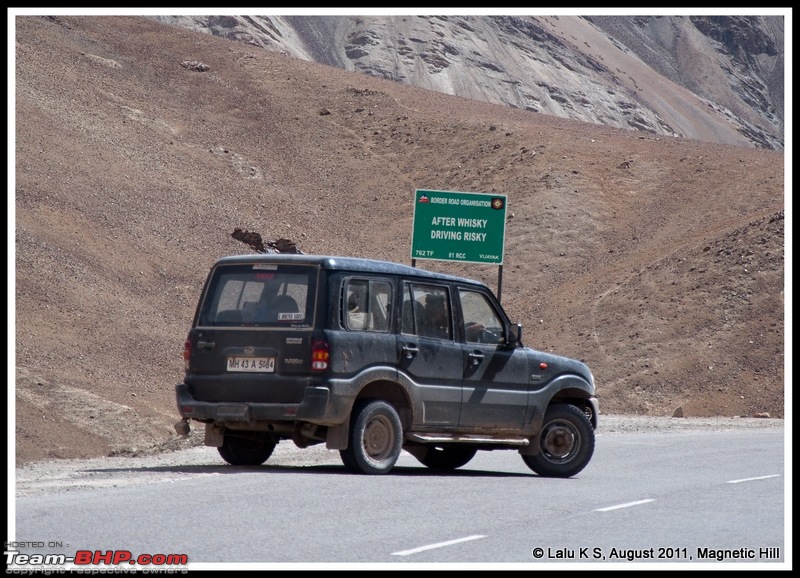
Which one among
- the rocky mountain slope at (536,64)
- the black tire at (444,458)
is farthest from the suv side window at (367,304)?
the rocky mountain slope at (536,64)

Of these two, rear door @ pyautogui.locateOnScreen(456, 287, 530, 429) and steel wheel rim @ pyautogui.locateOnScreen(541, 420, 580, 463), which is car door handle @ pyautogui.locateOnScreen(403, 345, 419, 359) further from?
steel wheel rim @ pyautogui.locateOnScreen(541, 420, 580, 463)

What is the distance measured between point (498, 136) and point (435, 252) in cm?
2610

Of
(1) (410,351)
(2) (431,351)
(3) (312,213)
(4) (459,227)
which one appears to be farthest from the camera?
(3) (312,213)

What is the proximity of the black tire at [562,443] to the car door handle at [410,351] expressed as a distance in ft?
6.94

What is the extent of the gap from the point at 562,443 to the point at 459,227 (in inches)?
615

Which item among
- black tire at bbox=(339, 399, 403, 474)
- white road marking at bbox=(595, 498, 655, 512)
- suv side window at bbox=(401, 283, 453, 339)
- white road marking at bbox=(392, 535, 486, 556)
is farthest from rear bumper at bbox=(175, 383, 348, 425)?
white road marking at bbox=(392, 535, 486, 556)

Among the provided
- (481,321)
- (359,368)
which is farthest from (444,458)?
(359,368)

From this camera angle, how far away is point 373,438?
12922mm

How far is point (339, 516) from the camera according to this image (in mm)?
9914

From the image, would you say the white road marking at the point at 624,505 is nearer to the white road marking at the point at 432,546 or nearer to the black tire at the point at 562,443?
the white road marking at the point at 432,546

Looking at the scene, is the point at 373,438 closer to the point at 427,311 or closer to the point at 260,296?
the point at 427,311

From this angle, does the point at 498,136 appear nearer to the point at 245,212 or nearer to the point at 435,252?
the point at 245,212

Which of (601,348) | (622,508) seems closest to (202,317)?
(622,508)

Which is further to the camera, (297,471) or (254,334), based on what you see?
(297,471)
